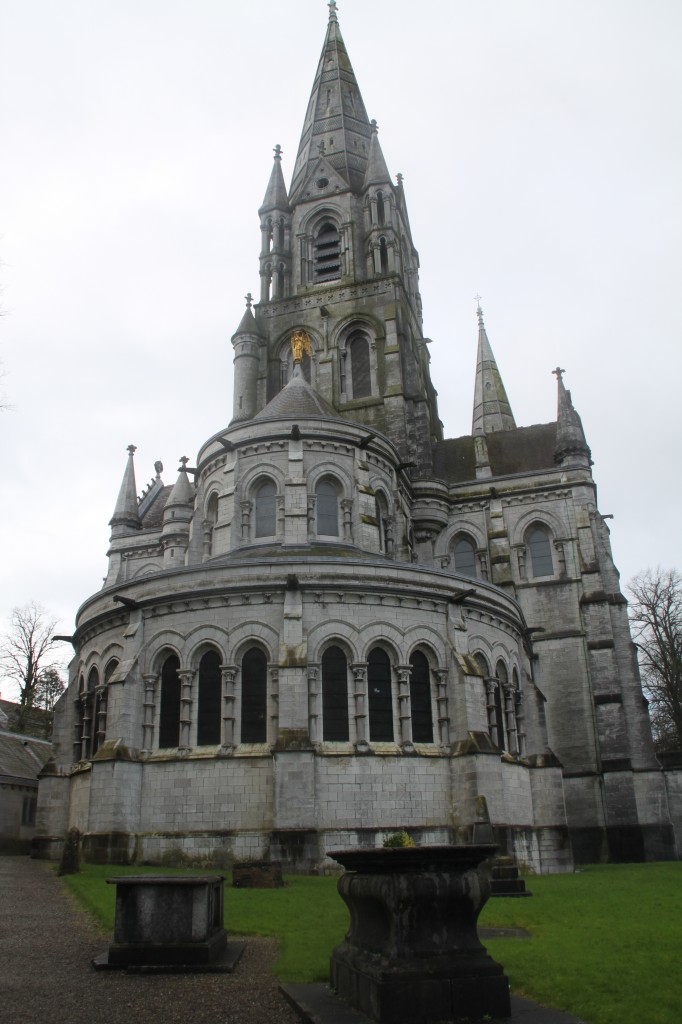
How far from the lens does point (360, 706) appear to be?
2156 cm

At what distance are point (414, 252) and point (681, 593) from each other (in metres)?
27.4

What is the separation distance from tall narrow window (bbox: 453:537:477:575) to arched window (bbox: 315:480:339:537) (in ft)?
34.6

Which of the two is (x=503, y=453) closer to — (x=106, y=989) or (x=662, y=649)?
(x=662, y=649)

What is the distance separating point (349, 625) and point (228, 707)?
3.89m

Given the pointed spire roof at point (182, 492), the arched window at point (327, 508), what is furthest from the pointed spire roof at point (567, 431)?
the pointed spire roof at point (182, 492)

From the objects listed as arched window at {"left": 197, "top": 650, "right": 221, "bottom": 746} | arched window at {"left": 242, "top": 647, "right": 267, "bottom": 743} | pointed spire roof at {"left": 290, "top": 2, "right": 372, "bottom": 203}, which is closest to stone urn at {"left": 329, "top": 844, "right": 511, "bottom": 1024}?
arched window at {"left": 242, "top": 647, "right": 267, "bottom": 743}

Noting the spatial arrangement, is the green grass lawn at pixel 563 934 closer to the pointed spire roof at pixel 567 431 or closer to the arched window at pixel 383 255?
the pointed spire roof at pixel 567 431

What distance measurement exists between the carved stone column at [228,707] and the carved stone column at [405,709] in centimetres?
446

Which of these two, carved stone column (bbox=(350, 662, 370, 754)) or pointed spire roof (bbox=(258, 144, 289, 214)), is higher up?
pointed spire roof (bbox=(258, 144, 289, 214))

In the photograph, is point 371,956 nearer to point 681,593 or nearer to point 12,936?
point 12,936

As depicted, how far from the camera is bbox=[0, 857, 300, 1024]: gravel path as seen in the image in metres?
7.09

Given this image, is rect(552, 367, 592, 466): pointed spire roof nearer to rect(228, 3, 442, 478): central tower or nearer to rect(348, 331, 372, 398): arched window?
rect(228, 3, 442, 478): central tower

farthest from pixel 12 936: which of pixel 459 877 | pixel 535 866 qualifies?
pixel 535 866

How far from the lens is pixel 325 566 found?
22.8 meters
